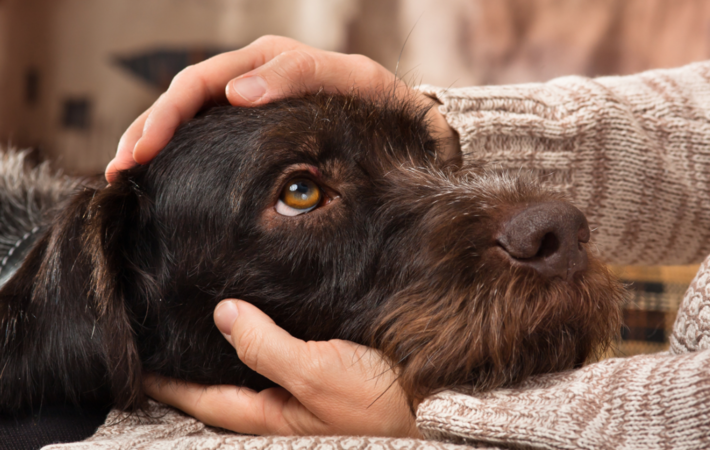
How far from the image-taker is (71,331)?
1.46 meters

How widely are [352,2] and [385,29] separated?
0.53 m

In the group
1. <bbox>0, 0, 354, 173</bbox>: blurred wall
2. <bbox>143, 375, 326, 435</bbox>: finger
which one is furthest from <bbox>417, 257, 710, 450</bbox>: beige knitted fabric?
<bbox>0, 0, 354, 173</bbox>: blurred wall

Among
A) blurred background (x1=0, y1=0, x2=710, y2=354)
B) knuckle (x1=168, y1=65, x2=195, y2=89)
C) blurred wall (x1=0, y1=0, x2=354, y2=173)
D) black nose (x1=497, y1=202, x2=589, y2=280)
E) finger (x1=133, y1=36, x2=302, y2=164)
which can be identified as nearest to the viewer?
black nose (x1=497, y1=202, x2=589, y2=280)

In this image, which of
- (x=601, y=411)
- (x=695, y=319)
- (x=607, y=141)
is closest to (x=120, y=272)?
(x=601, y=411)

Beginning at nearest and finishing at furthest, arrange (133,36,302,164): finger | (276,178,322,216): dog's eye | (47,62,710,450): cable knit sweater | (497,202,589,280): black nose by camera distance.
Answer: (497,202,589,280): black nose → (276,178,322,216): dog's eye → (133,36,302,164): finger → (47,62,710,450): cable knit sweater

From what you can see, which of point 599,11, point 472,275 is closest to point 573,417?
point 472,275

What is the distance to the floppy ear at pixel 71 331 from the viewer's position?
1455mm

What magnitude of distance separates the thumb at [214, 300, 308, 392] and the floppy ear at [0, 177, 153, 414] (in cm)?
30

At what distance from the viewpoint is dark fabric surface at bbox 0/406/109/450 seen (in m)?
1.41

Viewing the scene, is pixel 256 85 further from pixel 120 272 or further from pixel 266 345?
pixel 266 345

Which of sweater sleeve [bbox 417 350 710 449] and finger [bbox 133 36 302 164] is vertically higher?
finger [bbox 133 36 302 164]

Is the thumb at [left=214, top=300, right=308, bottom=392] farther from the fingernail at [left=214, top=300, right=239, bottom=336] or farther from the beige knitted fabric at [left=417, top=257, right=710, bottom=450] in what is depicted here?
the beige knitted fabric at [left=417, top=257, right=710, bottom=450]

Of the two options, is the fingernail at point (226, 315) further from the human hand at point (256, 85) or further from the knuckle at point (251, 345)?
the human hand at point (256, 85)

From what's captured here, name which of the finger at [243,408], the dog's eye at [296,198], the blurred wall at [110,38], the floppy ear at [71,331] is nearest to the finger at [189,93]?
the floppy ear at [71,331]
